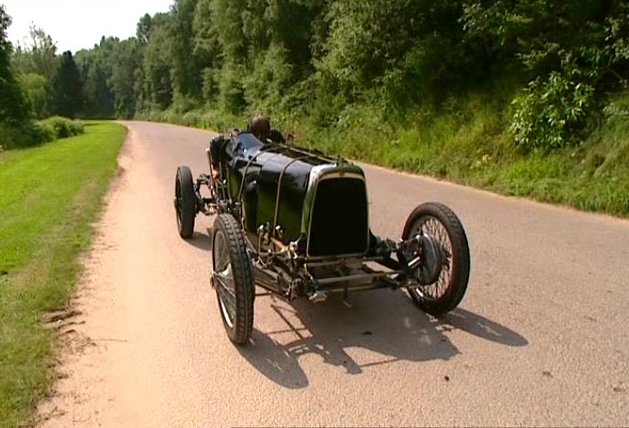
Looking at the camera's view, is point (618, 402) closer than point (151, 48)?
Yes

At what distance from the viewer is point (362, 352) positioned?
143 inches

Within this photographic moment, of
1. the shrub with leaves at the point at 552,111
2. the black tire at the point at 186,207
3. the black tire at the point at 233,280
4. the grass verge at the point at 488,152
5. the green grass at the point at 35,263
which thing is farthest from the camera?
the shrub with leaves at the point at 552,111

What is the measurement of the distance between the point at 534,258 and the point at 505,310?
157cm

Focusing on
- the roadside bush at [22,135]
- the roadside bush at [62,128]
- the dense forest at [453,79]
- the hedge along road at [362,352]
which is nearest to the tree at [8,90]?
the roadside bush at [22,135]

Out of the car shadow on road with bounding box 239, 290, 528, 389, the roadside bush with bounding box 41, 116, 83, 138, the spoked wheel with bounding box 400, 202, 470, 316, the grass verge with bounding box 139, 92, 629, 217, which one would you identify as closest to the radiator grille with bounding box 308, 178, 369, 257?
the spoked wheel with bounding box 400, 202, 470, 316

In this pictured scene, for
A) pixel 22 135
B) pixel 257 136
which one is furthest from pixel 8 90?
pixel 257 136

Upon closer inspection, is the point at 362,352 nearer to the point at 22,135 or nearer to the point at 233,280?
the point at 233,280

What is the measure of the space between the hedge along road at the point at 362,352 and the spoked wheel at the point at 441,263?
0.53 feet

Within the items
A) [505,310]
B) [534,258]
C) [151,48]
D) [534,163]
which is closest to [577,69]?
[534,163]

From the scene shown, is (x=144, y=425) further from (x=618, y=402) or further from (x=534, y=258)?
(x=534, y=258)

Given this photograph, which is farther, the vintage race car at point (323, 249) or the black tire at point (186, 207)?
the black tire at point (186, 207)

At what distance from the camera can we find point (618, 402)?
9.58 feet

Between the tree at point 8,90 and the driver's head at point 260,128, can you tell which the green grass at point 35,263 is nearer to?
the driver's head at point 260,128

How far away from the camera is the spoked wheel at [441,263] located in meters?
3.91
